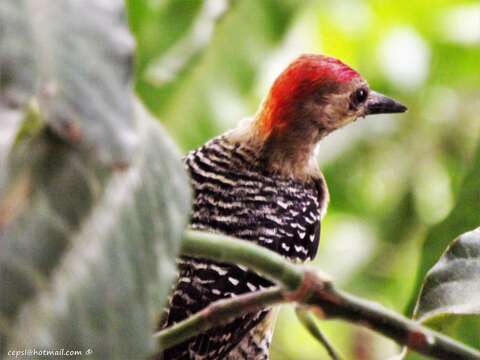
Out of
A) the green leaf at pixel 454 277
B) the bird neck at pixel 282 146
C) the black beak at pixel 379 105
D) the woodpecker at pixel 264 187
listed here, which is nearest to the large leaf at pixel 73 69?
the green leaf at pixel 454 277

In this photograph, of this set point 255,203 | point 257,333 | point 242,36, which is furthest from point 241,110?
point 257,333

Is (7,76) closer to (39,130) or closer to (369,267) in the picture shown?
(39,130)

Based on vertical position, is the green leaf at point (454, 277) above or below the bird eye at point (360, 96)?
below

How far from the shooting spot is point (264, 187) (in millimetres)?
3428

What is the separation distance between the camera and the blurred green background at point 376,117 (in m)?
3.69

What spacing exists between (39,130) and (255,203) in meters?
2.12

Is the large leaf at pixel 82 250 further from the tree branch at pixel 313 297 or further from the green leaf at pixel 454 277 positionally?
the green leaf at pixel 454 277

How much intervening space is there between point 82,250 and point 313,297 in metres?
0.37

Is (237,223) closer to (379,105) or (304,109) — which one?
(304,109)

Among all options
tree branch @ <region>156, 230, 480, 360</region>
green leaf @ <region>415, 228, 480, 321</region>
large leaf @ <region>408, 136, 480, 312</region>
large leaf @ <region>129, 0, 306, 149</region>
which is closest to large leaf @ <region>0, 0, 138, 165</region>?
tree branch @ <region>156, 230, 480, 360</region>

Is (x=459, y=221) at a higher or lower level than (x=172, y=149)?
lower

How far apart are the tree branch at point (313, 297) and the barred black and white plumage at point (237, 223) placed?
141cm

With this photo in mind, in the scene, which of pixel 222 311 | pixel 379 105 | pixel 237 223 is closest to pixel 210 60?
pixel 379 105

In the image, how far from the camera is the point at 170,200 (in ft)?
3.97
